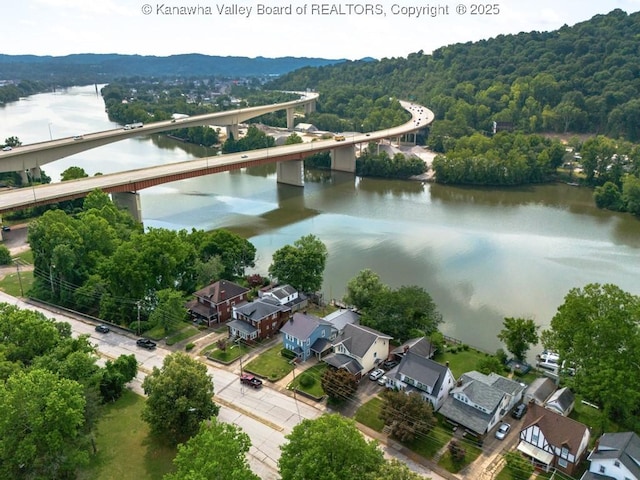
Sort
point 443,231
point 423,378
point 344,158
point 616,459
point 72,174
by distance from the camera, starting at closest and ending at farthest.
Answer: point 616,459
point 423,378
point 443,231
point 72,174
point 344,158

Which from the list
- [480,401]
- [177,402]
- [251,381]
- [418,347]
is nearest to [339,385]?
[251,381]

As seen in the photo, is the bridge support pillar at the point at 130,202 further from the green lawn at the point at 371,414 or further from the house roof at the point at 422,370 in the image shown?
the house roof at the point at 422,370

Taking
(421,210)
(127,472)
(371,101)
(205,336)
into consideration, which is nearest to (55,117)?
(371,101)

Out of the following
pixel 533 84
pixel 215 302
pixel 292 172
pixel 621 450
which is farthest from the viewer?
pixel 533 84

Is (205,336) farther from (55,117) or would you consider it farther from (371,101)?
(55,117)

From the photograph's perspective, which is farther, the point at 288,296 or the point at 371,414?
the point at 288,296

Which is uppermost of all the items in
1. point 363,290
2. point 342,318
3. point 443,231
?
point 363,290

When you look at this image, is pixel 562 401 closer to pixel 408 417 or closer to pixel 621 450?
pixel 621 450
